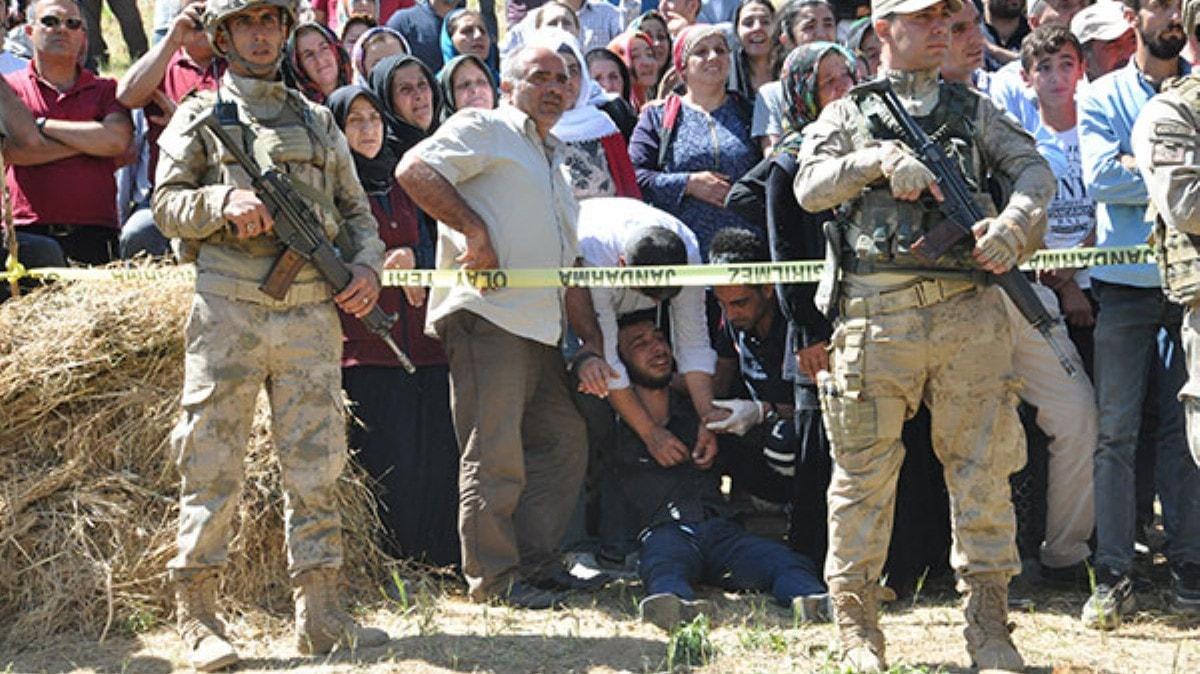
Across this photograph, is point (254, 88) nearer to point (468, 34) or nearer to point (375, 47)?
point (375, 47)

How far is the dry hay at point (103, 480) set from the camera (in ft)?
24.3

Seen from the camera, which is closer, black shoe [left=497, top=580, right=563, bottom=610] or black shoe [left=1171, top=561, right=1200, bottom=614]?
black shoe [left=1171, top=561, right=1200, bottom=614]

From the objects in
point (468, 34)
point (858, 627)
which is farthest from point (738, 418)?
point (468, 34)

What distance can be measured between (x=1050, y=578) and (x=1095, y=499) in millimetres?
519

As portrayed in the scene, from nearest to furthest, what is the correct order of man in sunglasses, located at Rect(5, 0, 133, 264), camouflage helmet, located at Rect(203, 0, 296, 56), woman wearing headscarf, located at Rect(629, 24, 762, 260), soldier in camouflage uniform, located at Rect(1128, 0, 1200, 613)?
soldier in camouflage uniform, located at Rect(1128, 0, 1200, 613)
camouflage helmet, located at Rect(203, 0, 296, 56)
man in sunglasses, located at Rect(5, 0, 133, 264)
woman wearing headscarf, located at Rect(629, 24, 762, 260)

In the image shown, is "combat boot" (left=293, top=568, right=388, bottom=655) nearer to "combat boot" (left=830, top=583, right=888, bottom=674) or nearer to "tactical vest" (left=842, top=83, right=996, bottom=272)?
"combat boot" (left=830, top=583, right=888, bottom=674)

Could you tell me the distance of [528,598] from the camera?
7.63 metres

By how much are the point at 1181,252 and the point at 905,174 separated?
42.8 inches

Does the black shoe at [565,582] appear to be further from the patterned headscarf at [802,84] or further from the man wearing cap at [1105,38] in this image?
the man wearing cap at [1105,38]

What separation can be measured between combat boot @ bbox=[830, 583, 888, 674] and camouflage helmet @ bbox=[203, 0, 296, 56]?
3026mm

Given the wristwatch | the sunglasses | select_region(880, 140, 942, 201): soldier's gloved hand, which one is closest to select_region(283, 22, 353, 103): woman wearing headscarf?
the sunglasses

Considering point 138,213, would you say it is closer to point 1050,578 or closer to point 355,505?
point 355,505

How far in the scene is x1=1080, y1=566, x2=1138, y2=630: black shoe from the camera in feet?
23.9

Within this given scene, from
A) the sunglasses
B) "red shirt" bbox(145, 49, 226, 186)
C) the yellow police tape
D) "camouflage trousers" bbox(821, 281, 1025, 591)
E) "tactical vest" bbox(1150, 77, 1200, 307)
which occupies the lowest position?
"camouflage trousers" bbox(821, 281, 1025, 591)
